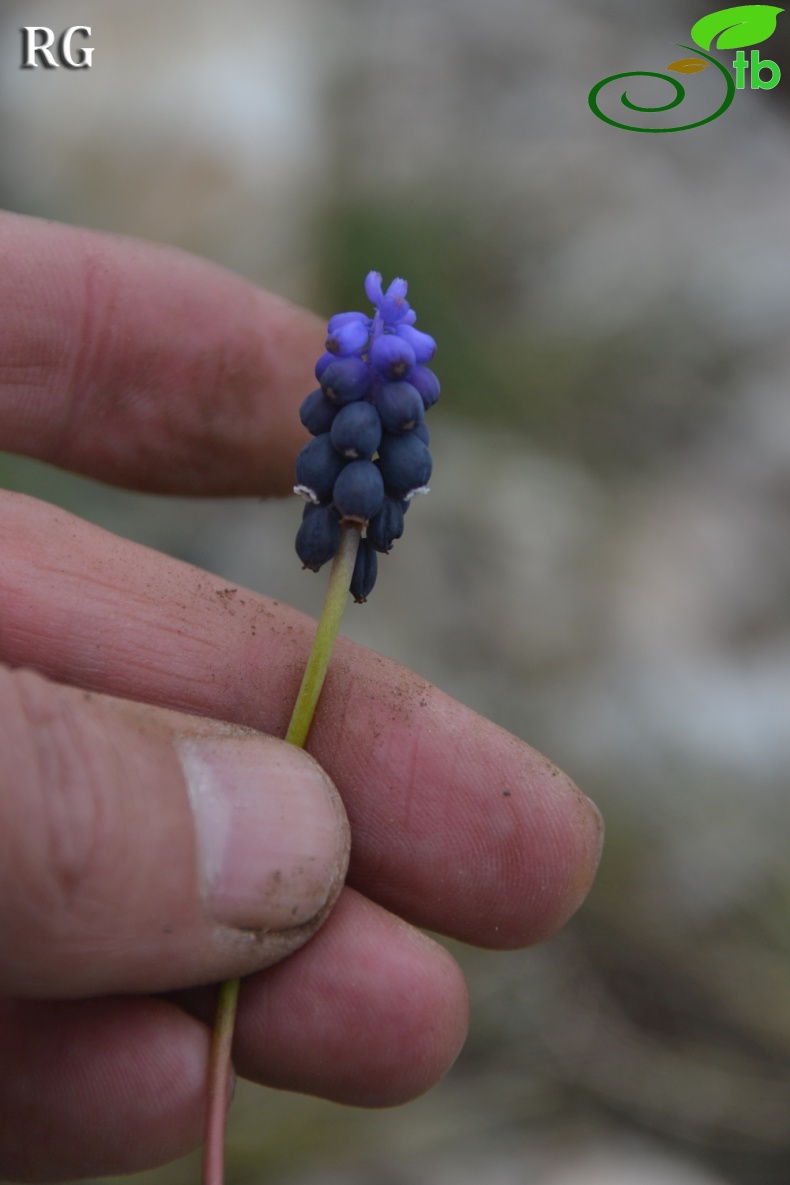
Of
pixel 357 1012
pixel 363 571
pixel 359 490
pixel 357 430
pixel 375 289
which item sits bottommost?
pixel 357 1012

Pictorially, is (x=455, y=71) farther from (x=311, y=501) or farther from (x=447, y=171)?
(x=311, y=501)

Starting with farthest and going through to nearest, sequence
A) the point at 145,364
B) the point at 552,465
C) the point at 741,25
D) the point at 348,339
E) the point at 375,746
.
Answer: the point at 741,25 → the point at 552,465 → the point at 145,364 → the point at 375,746 → the point at 348,339

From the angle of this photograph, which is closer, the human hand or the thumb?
the thumb

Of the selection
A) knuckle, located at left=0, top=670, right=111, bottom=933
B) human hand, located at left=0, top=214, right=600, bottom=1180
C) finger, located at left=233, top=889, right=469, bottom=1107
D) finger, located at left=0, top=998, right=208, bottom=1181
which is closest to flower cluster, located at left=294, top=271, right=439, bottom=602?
human hand, located at left=0, top=214, right=600, bottom=1180

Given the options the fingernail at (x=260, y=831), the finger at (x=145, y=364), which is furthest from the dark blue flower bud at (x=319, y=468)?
the finger at (x=145, y=364)

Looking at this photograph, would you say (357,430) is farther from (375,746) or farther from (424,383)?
(375,746)

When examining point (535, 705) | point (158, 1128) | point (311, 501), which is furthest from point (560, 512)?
point (158, 1128)

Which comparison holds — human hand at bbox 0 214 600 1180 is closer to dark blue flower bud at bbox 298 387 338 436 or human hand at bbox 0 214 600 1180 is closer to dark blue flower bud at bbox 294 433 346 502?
dark blue flower bud at bbox 294 433 346 502

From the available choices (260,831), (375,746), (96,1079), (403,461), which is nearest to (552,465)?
(375,746)
